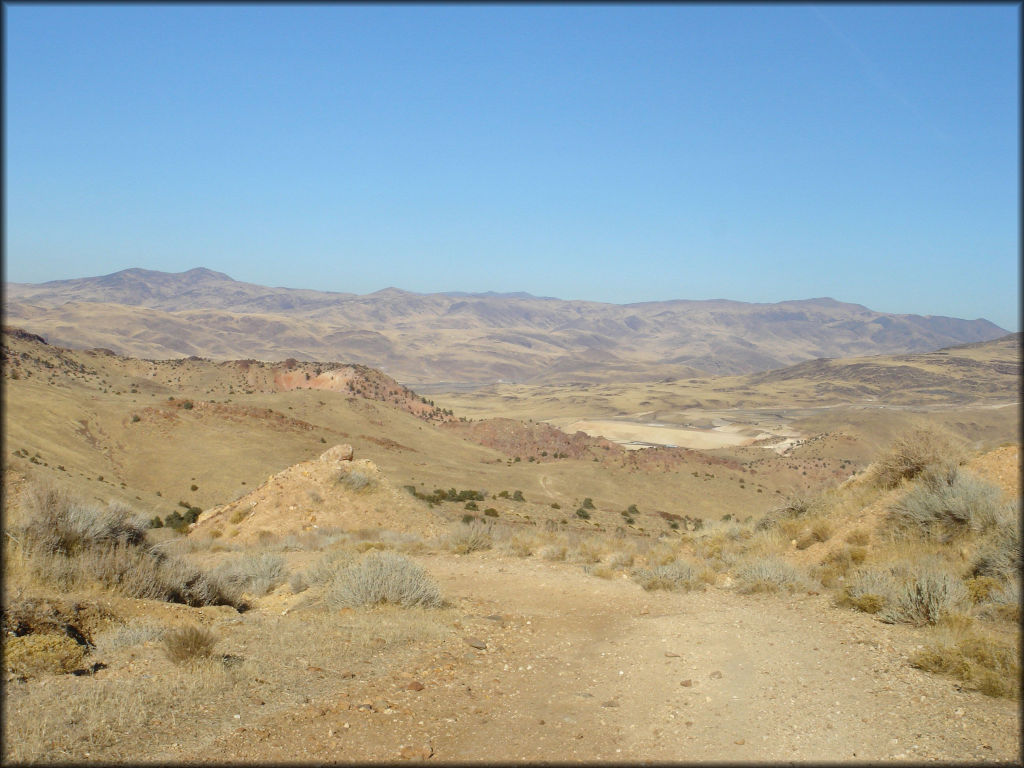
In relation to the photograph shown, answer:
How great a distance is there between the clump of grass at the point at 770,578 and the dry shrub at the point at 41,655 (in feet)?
31.1

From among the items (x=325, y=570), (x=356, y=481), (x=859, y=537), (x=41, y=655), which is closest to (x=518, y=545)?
(x=325, y=570)

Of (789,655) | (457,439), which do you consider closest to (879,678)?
(789,655)

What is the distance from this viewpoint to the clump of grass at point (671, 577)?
39.3 ft

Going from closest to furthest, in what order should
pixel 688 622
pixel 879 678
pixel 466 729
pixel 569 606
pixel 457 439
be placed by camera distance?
pixel 466 729
pixel 879 678
pixel 688 622
pixel 569 606
pixel 457 439

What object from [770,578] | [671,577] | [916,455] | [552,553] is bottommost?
[552,553]

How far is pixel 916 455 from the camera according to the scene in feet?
47.1

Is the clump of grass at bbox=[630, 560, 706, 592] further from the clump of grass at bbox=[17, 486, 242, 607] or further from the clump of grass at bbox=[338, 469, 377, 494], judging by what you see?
the clump of grass at bbox=[338, 469, 377, 494]

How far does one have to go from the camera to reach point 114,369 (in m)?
69.6

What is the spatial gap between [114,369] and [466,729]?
2977 inches

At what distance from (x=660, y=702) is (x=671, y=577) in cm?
603

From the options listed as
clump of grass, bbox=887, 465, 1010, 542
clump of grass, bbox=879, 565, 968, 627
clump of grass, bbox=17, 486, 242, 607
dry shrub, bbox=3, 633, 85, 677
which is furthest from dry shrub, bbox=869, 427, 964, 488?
dry shrub, bbox=3, 633, 85, 677

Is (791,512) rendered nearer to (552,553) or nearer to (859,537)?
(859,537)

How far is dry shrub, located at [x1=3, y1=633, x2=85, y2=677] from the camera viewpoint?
227 inches

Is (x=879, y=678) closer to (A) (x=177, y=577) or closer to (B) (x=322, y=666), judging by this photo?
(B) (x=322, y=666)
